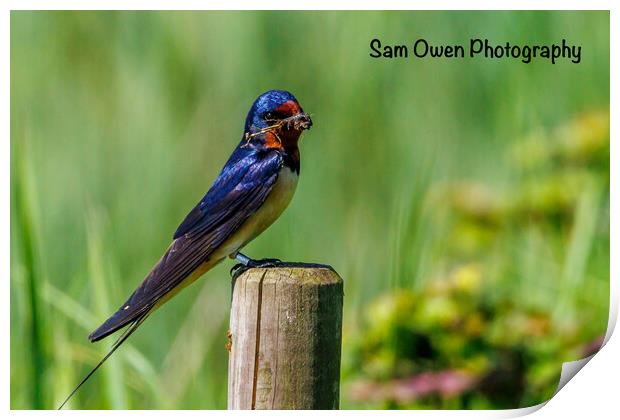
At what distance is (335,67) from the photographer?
3.02 meters

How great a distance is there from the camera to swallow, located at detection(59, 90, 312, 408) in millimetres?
2570

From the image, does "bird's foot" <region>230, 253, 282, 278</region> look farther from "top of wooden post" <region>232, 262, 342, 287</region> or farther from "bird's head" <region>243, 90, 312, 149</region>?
"bird's head" <region>243, 90, 312, 149</region>

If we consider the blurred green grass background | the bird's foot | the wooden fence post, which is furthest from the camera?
the blurred green grass background

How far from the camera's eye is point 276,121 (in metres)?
2.71

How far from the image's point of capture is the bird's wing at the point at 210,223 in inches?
100.0

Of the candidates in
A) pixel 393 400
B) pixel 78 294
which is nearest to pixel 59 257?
pixel 78 294

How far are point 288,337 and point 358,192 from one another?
36.8 inches

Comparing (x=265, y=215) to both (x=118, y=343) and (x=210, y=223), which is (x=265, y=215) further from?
(x=118, y=343)

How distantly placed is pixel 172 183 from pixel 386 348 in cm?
79

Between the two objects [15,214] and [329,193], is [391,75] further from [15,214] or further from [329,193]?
[15,214]

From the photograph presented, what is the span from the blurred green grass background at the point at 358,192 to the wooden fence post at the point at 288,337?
0.73m

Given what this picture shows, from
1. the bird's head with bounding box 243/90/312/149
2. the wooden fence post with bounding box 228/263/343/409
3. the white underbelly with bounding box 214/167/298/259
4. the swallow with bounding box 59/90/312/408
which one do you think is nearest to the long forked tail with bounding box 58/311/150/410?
the swallow with bounding box 59/90/312/408

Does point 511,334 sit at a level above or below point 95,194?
below

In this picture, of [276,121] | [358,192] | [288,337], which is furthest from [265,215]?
[288,337]
